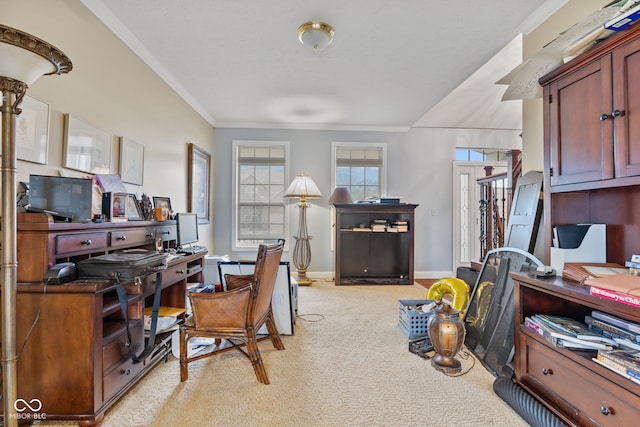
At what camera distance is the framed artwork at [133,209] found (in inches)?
89.2

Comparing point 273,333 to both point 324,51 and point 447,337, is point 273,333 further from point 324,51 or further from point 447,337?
point 324,51

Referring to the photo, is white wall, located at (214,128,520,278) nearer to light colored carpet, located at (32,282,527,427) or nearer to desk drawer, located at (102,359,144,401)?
light colored carpet, located at (32,282,527,427)

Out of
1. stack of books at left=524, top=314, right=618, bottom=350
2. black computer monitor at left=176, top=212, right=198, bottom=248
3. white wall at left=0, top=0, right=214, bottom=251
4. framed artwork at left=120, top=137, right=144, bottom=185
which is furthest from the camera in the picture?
black computer monitor at left=176, top=212, right=198, bottom=248

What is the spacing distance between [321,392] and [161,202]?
2366 millimetres

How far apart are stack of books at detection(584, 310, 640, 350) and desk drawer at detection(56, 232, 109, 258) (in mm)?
2615

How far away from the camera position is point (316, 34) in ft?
7.96

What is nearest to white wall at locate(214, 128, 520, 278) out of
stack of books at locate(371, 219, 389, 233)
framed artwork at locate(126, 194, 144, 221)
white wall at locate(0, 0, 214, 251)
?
stack of books at locate(371, 219, 389, 233)

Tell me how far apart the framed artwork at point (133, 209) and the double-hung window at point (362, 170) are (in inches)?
128

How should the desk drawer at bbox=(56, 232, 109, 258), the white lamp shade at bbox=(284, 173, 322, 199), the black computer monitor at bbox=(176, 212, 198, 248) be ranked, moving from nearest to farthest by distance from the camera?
the desk drawer at bbox=(56, 232, 109, 258) → the black computer monitor at bbox=(176, 212, 198, 248) → the white lamp shade at bbox=(284, 173, 322, 199)

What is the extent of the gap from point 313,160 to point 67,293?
401cm

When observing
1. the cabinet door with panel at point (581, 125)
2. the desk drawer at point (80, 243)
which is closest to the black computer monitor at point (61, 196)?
the desk drawer at point (80, 243)

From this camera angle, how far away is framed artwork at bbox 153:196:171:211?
297cm

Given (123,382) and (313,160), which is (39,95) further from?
(313,160)

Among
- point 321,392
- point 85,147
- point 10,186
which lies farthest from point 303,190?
point 10,186
